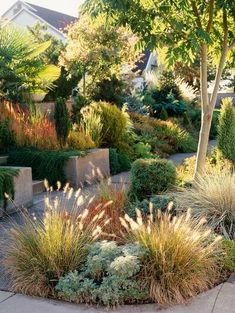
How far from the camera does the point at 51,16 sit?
→ 36375mm

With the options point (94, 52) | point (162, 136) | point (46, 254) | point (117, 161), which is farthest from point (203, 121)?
point (94, 52)

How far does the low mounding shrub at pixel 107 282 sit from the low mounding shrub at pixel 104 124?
655cm

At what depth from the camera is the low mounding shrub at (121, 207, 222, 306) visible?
3975 millimetres

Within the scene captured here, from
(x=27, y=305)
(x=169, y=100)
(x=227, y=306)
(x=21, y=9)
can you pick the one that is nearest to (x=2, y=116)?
(x=27, y=305)

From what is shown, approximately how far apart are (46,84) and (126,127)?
7.27ft

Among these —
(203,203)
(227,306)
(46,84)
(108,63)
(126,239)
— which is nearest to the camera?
(227,306)

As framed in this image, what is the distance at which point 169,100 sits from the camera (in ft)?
62.3

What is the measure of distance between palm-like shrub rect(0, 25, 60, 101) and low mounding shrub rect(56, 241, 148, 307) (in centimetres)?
710

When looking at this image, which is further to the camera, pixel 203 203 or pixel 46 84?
pixel 46 84

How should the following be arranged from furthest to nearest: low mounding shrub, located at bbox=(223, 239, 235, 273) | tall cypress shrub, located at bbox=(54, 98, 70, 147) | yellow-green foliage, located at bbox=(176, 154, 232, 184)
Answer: tall cypress shrub, located at bbox=(54, 98, 70, 147), yellow-green foliage, located at bbox=(176, 154, 232, 184), low mounding shrub, located at bbox=(223, 239, 235, 273)

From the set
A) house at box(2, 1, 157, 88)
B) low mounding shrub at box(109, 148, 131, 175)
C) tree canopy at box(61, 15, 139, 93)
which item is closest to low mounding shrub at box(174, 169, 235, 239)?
low mounding shrub at box(109, 148, 131, 175)

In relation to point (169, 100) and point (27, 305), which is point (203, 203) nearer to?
point (27, 305)

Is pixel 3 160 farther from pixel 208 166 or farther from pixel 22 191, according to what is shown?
pixel 208 166

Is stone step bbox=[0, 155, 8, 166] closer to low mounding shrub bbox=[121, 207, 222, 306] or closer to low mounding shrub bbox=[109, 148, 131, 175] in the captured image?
low mounding shrub bbox=[109, 148, 131, 175]
